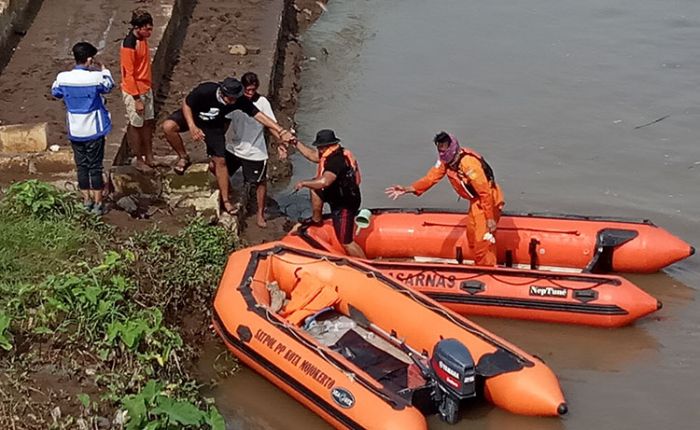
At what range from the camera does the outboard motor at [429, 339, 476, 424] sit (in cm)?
694

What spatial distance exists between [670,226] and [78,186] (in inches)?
235

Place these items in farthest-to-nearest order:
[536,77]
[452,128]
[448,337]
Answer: [536,77] < [452,128] < [448,337]

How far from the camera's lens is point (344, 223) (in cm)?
936

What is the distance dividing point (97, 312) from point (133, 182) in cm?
236

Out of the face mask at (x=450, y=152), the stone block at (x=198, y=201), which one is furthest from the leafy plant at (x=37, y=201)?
the face mask at (x=450, y=152)

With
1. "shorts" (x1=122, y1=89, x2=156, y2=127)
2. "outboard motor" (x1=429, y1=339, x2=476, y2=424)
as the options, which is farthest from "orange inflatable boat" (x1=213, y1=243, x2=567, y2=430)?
"shorts" (x1=122, y1=89, x2=156, y2=127)

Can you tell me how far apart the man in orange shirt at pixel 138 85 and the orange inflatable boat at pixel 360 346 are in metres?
1.74

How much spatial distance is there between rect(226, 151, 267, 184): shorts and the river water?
4.92 ft

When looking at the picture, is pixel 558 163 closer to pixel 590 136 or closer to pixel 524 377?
pixel 590 136

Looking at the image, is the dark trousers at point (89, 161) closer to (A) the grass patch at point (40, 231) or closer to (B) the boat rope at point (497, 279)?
(A) the grass patch at point (40, 231)

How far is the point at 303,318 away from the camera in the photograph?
816 centimetres

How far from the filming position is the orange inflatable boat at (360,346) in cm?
703

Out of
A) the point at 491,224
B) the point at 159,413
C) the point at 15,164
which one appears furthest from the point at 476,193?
the point at 15,164

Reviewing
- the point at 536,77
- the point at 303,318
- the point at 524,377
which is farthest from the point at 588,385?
the point at 536,77
